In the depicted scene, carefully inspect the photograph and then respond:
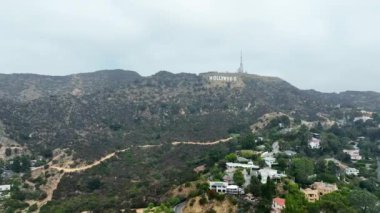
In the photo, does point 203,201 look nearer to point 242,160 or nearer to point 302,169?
point 302,169

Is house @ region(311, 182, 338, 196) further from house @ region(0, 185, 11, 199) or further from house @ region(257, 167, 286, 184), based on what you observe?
house @ region(0, 185, 11, 199)

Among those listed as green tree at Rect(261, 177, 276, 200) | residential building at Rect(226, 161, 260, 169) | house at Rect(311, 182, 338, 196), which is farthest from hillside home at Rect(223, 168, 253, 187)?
house at Rect(311, 182, 338, 196)

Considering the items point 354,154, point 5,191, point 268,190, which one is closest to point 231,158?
point 268,190

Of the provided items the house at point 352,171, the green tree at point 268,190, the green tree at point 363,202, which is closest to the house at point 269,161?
the house at point 352,171

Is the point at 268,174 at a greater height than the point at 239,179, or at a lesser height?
greater

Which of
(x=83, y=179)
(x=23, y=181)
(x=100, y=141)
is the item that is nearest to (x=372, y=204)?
(x=83, y=179)

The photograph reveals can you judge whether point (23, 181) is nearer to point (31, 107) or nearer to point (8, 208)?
point (8, 208)
